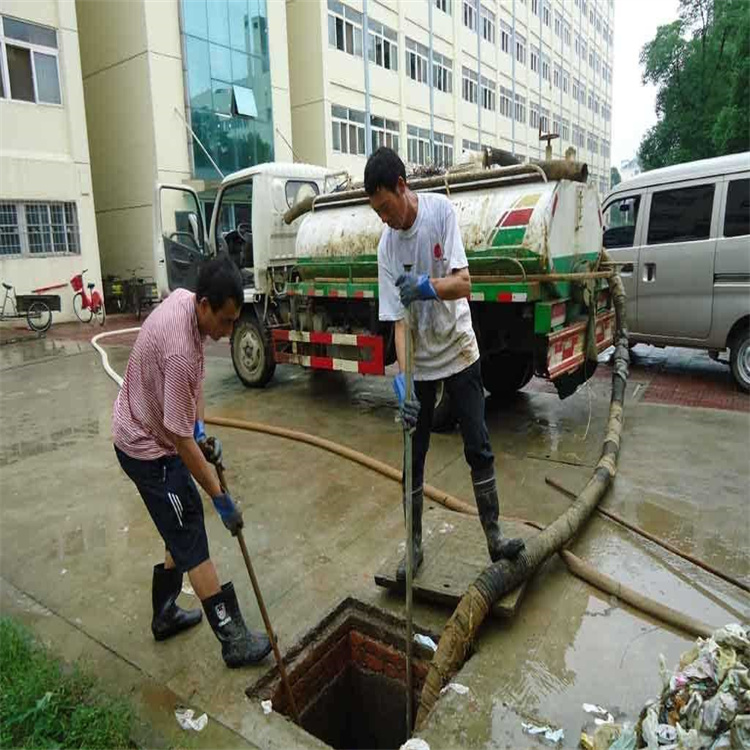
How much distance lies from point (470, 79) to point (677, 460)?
2904 cm

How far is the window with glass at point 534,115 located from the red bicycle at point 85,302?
30.2m

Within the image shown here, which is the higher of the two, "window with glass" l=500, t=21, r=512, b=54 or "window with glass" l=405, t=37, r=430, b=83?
"window with glass" l=500, t=21, r=512, b=54

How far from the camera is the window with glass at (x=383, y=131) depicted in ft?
74.8

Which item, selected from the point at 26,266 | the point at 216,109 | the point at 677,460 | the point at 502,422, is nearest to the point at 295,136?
the point at 216,109

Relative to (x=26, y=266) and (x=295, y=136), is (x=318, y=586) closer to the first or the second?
(x=26, y=266)

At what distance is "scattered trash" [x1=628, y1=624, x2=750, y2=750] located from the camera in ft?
5.52

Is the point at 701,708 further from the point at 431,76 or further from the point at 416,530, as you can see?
the point at 431,76

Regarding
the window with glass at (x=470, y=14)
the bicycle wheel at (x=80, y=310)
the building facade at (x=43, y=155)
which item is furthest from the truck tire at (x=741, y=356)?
the window with glass at (x=470, y=14)

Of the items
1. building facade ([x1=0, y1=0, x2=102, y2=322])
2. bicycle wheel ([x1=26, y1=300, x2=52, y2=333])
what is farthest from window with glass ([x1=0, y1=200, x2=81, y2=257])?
bicycle wheel ([x1=26, y1=300, x2=52, y2=333])

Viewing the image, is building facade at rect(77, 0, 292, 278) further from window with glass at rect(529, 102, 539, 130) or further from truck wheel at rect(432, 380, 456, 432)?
window with glass at rect(529, 102, 539, 130)

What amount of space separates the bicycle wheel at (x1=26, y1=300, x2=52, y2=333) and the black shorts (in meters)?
11.8

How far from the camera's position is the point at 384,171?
8.32 feet

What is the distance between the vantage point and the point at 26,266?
13.6 meters

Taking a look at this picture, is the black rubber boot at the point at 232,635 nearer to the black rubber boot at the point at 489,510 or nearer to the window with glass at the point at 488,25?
the black rubber boot at the point at 489,510
